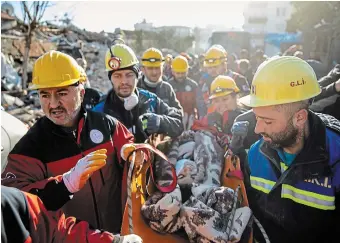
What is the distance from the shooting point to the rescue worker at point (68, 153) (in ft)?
6.53

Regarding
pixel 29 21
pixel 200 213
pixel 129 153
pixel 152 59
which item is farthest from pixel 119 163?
pixel 29 21

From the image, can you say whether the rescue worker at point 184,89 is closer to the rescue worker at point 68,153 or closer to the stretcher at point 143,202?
the stretcher at point 143,202

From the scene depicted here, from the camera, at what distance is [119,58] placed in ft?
10.4

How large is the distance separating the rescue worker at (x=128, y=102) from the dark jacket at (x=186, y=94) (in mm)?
2926

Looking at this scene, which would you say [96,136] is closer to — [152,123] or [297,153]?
[152,123]

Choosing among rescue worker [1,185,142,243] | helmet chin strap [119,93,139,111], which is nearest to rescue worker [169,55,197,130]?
helmet chin strap [119,93,139,111]

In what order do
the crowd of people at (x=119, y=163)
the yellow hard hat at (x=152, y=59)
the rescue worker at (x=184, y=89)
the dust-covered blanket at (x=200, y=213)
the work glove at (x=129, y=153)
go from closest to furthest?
the crowd of people at (x=119, y=163) < the dust-covered blanket at (x=200, y=213) < the work glove at (x=129, y=153) < the yellow hard hat at (x=152, y=59) < the rescue worker at (x=184, y=89)

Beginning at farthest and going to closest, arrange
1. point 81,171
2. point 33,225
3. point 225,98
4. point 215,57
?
point 215,57 < point 225,98 < point 81,171 < point 33,225

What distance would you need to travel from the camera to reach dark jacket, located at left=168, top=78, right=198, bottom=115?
6375 mm

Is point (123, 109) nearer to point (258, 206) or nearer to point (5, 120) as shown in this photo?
point (258, 206)

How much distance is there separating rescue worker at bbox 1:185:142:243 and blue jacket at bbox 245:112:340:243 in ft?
3.16

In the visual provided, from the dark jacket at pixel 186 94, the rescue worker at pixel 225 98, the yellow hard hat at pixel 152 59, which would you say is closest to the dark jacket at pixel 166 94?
the yellow hard hat at pixel 152 59

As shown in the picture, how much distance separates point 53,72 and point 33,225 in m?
1.08

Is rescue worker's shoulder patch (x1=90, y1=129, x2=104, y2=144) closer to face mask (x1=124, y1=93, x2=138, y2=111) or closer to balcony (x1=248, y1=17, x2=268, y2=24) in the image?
face mask (x1=124, y1=93, x2=138, y2=111)
